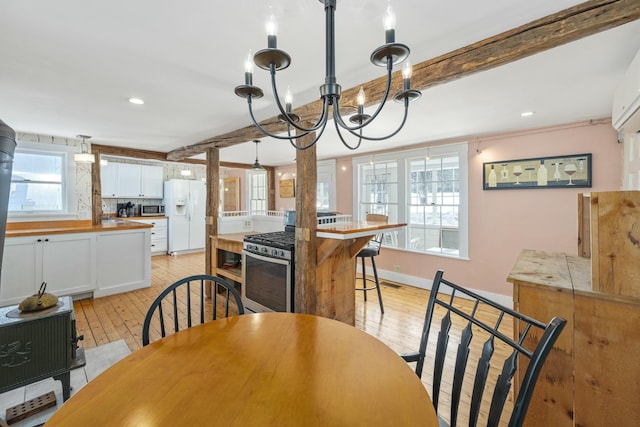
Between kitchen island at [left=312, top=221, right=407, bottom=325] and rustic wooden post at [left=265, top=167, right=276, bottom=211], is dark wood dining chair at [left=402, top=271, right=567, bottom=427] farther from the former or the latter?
rustic wooden post at [left=265, top=167, right=276, bottom=211]

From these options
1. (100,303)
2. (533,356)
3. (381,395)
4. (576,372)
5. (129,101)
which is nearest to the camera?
(533,356)

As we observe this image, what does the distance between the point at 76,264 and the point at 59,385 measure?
81.5 inches

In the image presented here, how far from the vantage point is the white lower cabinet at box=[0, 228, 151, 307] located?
3.20 meters

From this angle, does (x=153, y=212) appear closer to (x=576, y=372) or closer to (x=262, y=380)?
(x=262, y=380)

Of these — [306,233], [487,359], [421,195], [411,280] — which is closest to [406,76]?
[487,359]

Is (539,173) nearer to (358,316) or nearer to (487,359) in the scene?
(358,316)

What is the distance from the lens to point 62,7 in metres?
1.31

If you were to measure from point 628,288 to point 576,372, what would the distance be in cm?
43

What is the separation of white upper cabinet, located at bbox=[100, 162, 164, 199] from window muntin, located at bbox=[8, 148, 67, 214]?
5.70 ft

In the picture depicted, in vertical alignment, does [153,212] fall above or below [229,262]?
above

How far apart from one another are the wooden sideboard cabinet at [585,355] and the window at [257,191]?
20.1 ft

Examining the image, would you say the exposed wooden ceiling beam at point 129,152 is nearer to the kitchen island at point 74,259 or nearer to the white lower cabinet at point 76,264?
the kitchen island at point 74,259

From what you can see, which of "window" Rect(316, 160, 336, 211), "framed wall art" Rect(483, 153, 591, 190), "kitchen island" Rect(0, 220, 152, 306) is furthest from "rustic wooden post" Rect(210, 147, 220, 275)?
"framed wall art" Rect(483, 153, 591, 190)

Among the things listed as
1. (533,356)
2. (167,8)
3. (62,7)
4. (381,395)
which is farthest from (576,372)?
(62,7)
